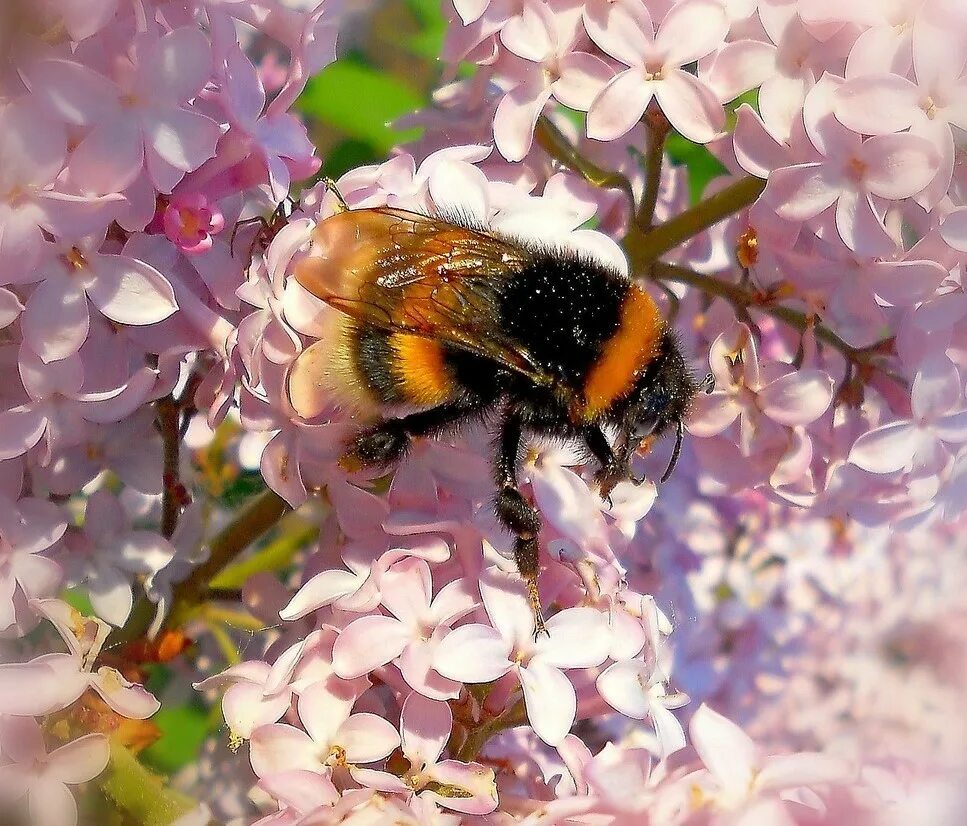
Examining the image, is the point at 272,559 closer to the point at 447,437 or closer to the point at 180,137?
the point at 447,437

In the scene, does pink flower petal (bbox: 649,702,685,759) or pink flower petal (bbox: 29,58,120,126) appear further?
pink flower petal (bbox: 649,702,685,759)

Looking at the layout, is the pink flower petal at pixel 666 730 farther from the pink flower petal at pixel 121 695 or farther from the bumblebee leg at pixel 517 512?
the pink flower petal at pixel 121 695

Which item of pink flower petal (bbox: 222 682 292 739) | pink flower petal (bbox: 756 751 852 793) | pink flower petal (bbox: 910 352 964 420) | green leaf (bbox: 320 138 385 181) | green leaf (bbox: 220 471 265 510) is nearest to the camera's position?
Result: pink flower petal (bbox: 756 751 852 793)

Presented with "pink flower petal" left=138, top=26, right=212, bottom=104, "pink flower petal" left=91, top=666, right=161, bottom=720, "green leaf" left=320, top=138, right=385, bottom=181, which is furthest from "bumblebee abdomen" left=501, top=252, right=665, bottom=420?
"green leaf" left=320, top=138, right=385, bottom=181

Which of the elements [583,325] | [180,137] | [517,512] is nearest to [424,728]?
[517,512]

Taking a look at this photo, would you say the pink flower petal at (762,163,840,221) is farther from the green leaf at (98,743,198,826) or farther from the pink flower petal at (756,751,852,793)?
the green leaf at (98,743,198,826)

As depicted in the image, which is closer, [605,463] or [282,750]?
[282,750]

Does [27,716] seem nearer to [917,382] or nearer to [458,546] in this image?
[458,546]
